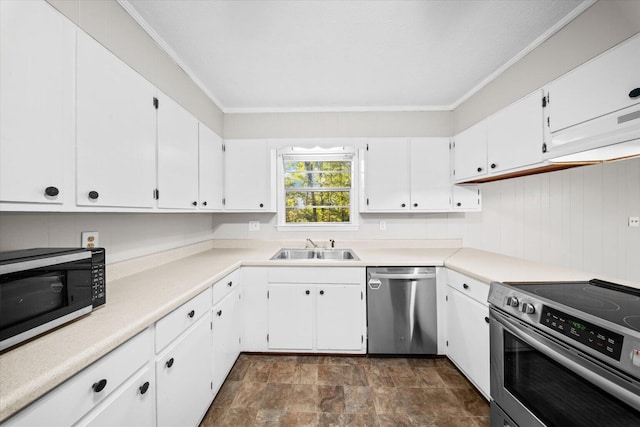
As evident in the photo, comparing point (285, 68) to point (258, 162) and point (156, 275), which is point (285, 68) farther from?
point (156, 275)

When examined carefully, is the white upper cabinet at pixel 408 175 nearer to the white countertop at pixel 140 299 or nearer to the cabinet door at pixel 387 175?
the cabinet door at pixel 387 175

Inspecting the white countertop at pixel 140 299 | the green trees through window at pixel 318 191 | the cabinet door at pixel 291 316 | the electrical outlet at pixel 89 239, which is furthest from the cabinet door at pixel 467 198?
the electrical outlet at pixel 89 239

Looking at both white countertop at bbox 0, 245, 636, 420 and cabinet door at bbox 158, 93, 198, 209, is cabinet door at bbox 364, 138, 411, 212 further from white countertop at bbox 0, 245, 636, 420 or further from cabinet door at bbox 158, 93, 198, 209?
cabinet door at bbox 158, 93, 198, 209

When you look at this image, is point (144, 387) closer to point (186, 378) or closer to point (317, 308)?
point (186, 378)

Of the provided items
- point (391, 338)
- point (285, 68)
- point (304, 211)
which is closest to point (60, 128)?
point (285, 68)

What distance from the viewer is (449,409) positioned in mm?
1730

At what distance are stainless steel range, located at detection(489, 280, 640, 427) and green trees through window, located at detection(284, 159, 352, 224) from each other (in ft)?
6.25

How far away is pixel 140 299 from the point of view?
1.27 metres

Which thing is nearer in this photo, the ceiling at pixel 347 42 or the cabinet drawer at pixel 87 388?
the cabinet drawer at pixel 87 388

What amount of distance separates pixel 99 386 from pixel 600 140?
2233 millimetres

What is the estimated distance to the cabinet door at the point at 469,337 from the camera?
5.67 ft

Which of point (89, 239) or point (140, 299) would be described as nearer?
point (140, 299)

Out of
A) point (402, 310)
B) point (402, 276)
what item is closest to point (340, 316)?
point (402, 310)

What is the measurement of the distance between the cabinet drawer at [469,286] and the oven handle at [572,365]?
32 centimetres
